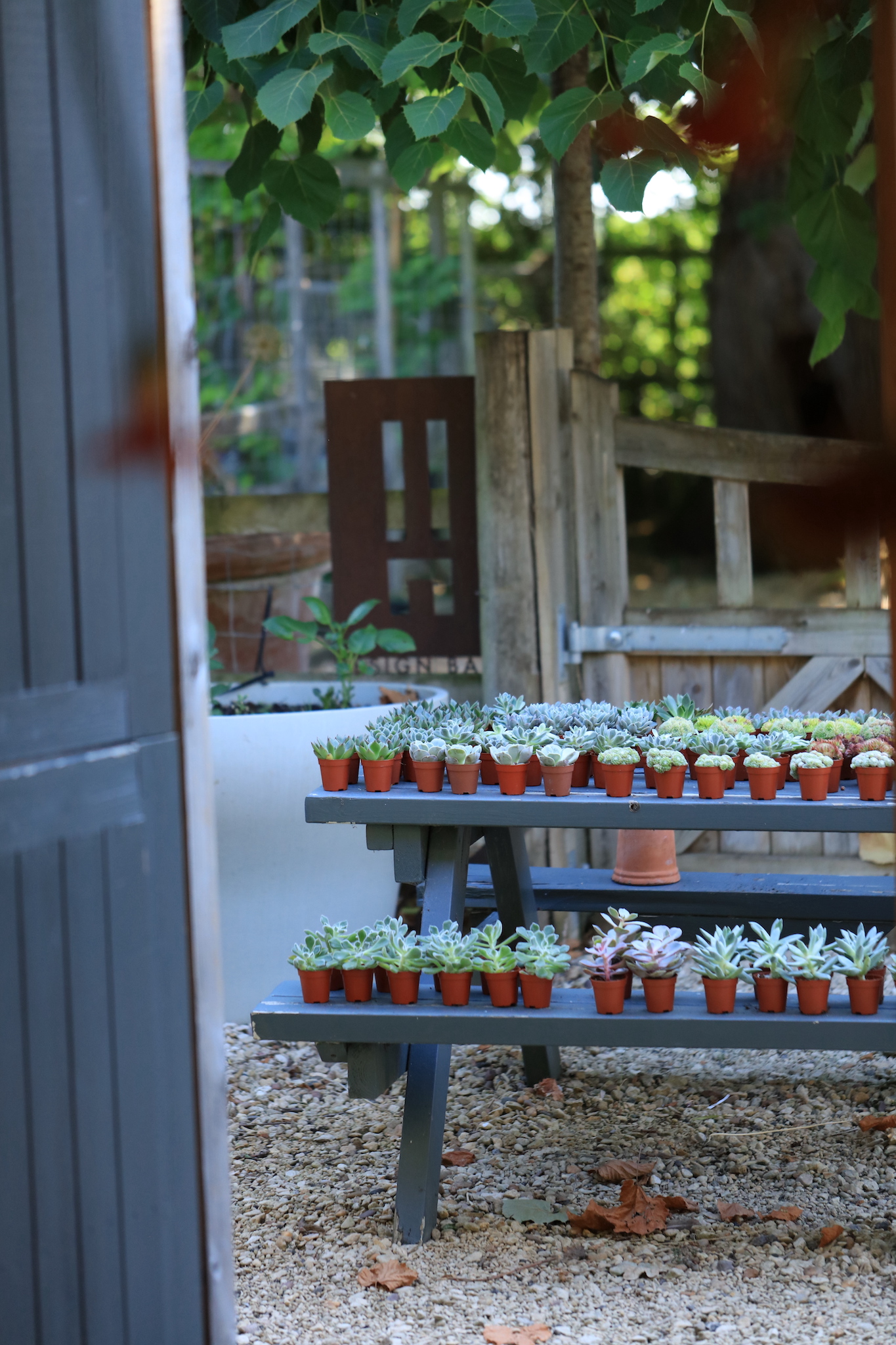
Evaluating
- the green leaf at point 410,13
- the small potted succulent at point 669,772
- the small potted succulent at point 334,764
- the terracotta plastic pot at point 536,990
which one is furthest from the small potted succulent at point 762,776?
the green leaf at point 410,13

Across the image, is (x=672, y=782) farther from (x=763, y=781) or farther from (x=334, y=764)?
(x=334, y=764)

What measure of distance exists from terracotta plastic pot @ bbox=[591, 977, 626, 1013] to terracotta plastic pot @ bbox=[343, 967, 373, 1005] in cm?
40

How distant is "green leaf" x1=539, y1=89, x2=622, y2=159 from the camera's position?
2.62 metres

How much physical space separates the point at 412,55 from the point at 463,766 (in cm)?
145

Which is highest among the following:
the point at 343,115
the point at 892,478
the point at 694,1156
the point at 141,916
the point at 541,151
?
the point at 541,151

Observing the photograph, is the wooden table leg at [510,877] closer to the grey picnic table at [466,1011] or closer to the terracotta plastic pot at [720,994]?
the grey picnic table at [466,1011]

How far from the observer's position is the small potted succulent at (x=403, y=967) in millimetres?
2145

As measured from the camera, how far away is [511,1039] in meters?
2.10

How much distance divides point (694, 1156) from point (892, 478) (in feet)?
6.97

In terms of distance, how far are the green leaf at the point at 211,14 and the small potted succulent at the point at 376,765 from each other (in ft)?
5.74

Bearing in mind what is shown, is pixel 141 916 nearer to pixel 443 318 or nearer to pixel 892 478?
pixel 892 478

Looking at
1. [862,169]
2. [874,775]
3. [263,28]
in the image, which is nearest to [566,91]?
[263,28]

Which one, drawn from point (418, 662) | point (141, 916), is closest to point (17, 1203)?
point (141, 916)

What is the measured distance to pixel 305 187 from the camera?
117 inches
